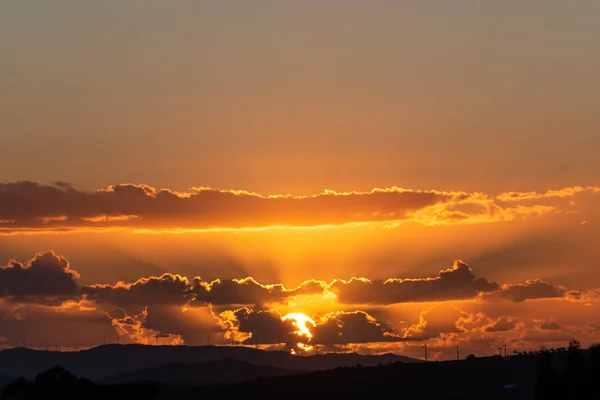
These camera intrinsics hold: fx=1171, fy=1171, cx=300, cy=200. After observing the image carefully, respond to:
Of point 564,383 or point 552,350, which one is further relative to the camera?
point 552,350

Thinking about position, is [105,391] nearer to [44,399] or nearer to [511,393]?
[44,399]

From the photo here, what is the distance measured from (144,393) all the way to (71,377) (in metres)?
10.8

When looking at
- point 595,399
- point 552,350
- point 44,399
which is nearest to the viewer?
point 595,399

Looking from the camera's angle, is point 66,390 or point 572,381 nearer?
point 572,381

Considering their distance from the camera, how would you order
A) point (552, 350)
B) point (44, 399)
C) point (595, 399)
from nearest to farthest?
point (595, 399) → point (44, 399) → point (552, 350)

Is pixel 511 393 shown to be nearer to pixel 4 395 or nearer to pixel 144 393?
pixel 144 393

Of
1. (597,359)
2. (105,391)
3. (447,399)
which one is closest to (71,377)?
(105,391)

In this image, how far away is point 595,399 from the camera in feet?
455

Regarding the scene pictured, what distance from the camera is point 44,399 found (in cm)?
16175

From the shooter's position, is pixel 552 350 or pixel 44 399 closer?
pixel 44 399

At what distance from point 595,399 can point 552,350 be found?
162 feet

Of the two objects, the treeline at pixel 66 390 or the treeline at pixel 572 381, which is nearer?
the treeline at pixel 572 381

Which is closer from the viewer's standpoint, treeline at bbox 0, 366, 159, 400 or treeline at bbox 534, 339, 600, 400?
treeline at bbox 534, 339, 600, 400

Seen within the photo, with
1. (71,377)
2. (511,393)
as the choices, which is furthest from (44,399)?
(511,393)
